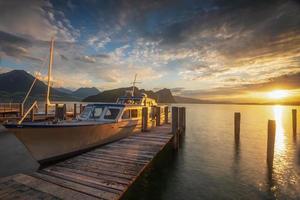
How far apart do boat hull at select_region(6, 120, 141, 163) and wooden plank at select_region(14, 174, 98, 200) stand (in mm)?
2807

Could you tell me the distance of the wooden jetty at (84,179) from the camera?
5090 millimetres

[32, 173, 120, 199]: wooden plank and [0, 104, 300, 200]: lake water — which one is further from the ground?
[32, 173, 120, 199]: wooden plank

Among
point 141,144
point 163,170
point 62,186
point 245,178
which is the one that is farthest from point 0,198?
point 245,178

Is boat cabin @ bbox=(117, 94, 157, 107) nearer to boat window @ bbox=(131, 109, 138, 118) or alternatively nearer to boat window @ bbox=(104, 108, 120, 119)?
boat window @ bbox=(131, 109, 138, 118)

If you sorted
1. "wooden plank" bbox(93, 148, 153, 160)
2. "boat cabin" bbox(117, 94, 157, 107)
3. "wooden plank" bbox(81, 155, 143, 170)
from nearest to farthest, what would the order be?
"wooden plank" bbox(81, 155, 143, 170)
"wooden plank" bbox(93, 148, 153, 160)
"boat cabin" bbox(117, 94, 157, 107)

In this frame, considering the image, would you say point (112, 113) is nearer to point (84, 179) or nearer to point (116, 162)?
point (116, 162)

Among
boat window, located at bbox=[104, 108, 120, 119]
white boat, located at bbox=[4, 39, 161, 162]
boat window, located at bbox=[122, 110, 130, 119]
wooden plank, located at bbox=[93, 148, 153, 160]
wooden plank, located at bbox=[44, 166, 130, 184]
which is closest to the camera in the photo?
wooden plank, located at bbox=[44, 166, 130, 184]

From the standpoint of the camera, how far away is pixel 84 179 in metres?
6.09

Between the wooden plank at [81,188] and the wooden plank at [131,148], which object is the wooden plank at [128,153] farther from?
the wooden plank at [81,188]

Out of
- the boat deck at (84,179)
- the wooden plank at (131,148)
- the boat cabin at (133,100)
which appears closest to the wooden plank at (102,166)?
the boat deck at (84,179)

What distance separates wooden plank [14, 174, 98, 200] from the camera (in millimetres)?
4977

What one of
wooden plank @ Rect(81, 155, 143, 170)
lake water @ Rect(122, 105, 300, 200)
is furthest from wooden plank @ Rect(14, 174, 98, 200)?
lake water @ Rect(122, 105, 300, 200)

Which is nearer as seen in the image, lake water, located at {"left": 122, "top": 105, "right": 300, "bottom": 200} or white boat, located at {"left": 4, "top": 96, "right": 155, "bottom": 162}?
lake water, located at {"left": 122, "top": 105, "right": 300, "bottom": 200}

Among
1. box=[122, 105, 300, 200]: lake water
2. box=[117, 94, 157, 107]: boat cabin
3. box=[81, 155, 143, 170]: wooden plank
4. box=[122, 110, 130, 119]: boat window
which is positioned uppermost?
box=[117, 94, 157, 107]: boat cabin
